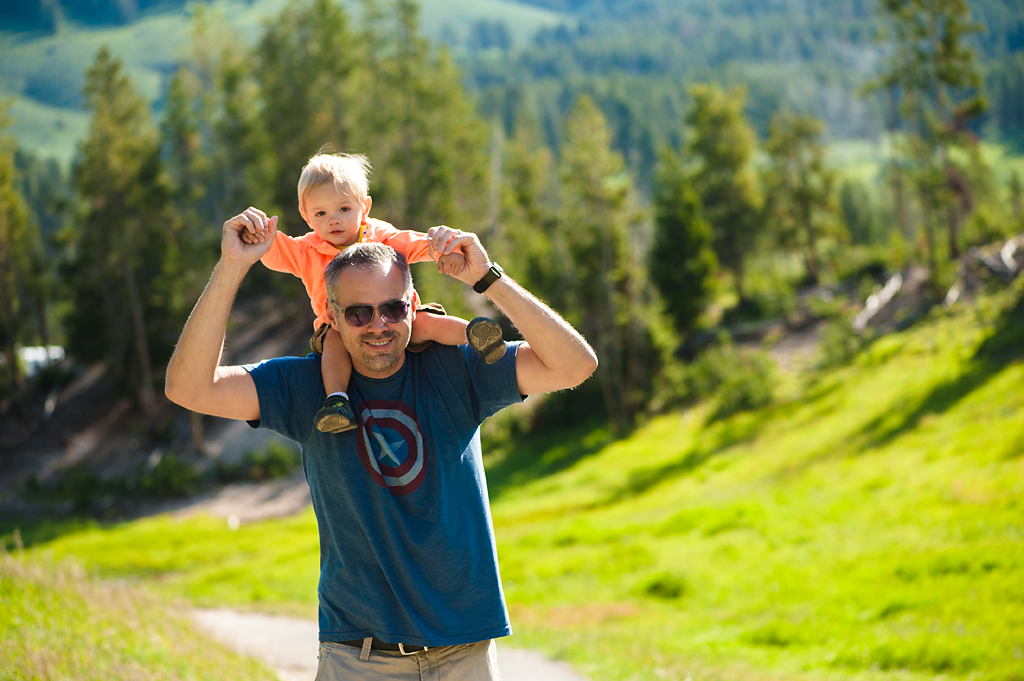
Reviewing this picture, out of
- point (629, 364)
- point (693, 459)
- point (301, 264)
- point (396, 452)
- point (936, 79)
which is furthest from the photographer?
point (629, 364)

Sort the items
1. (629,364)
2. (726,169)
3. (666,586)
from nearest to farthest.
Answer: (666,586) < (629,364) < (726,169)

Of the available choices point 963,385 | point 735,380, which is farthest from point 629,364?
point 963,385

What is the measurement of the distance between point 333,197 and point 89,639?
15.8 ft

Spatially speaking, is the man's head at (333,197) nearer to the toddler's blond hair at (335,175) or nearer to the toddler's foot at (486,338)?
the toddler's blond hair at (335,175)

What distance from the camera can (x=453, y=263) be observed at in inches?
122

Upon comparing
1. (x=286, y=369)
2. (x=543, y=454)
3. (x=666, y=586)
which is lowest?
(x=543, y=454)

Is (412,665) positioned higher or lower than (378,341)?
lower

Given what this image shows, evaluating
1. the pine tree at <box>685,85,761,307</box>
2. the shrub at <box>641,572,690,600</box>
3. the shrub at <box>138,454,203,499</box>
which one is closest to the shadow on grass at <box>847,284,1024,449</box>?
the shrub at <box>641,572,690,600</box>

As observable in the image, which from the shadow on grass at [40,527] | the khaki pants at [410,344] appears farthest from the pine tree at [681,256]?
the khaki pants at [410,344]

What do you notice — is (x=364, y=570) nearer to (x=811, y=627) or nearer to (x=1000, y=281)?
(x=811, y=627)

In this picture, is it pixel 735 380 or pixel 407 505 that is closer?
pixel 407 505

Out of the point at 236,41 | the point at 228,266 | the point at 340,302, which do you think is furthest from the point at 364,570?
the point at 236,41

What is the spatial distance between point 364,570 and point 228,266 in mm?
1270

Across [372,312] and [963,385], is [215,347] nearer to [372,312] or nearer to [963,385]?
[372,312]
